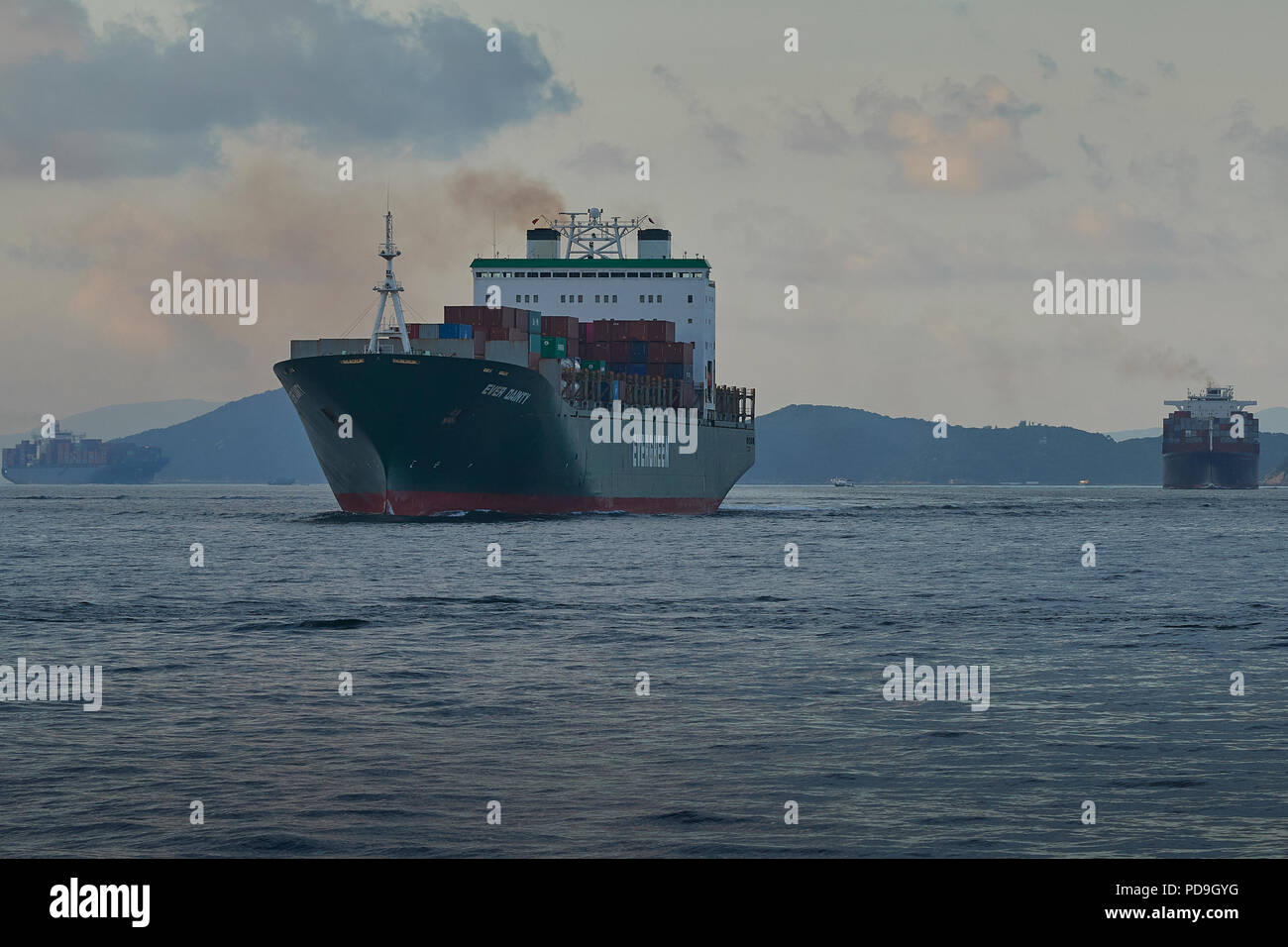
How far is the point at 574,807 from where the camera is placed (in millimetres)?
12352

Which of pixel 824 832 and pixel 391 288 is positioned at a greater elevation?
pixel 391 288

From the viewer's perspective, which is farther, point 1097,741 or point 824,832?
point 1097,741

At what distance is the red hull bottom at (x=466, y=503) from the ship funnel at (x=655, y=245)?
73.7 feet

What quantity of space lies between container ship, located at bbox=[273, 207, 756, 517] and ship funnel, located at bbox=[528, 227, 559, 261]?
95mm

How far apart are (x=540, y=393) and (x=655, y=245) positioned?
31712mm

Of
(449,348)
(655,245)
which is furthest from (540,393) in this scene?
(655,245)

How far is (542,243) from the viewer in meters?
95.5

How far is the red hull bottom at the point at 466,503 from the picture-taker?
6294 cm

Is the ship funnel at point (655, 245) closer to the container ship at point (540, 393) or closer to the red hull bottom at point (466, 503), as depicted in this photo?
the container ship at point (540, 393)

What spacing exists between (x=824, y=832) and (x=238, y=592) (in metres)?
25.2

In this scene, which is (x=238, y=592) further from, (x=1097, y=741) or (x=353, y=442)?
(x=353, y=442)
